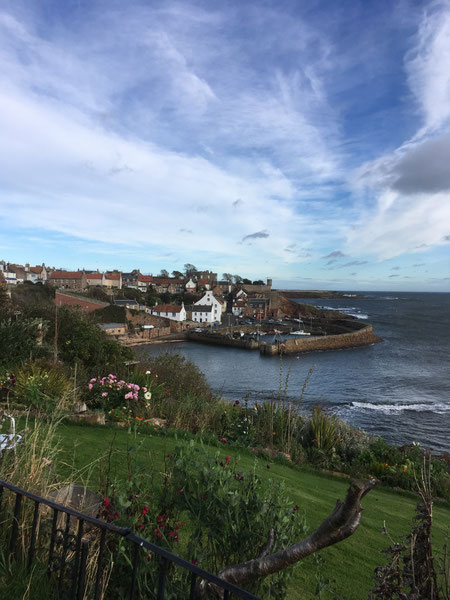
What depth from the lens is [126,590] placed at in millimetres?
2654

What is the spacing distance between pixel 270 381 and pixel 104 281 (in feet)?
238

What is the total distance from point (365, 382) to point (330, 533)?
115 feet

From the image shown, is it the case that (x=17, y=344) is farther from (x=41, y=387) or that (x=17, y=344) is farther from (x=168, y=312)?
(x=168, y=312)

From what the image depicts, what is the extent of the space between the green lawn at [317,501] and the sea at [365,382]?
2472 mm

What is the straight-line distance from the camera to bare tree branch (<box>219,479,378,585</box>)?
5.24 ft

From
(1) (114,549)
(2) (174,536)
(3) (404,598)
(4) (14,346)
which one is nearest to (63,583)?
(1) (114,549)

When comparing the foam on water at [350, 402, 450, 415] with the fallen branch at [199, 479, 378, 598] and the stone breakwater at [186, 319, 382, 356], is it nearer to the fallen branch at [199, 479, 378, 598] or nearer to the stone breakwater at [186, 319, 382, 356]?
the stone breakwater at [186, 319, 382, 356]

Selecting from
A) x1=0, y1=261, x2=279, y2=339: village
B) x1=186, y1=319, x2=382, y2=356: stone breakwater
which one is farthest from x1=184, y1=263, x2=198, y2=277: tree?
x1=186, y1=319, x2=382, y2=356: stone breakwater

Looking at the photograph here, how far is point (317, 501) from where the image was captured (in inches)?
223

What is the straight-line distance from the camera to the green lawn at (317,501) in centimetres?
368

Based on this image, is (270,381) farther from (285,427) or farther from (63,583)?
(63,583)

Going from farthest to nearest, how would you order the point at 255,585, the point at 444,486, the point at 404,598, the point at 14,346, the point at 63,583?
the point at 14,346
the point at 444,486
the point at 63,583
the point at 255,585
the point at 404,598

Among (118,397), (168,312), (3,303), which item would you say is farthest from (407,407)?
(168,312)

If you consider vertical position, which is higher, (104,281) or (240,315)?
(104,281)
